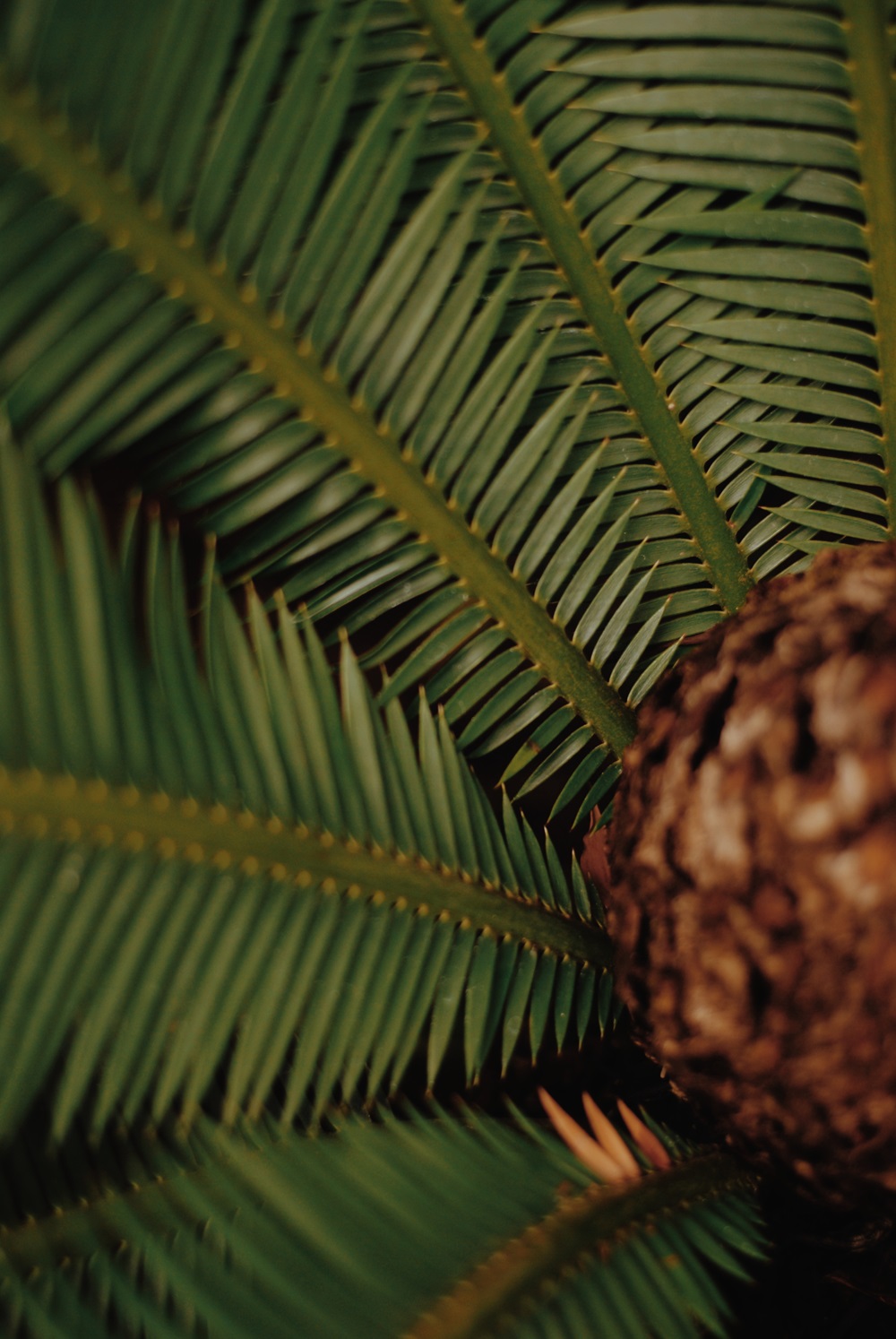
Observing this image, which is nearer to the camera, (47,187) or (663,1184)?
(47,187)

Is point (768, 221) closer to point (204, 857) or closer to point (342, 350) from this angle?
point (342, 350)

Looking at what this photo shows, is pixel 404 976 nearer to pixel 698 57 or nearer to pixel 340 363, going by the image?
pixel 340 363

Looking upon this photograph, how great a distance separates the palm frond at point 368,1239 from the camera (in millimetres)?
460

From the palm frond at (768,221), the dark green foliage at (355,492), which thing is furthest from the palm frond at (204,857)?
the palm frond at (768,221)

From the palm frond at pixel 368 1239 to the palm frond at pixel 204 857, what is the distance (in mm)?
54

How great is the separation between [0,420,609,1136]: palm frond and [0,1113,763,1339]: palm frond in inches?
2.1

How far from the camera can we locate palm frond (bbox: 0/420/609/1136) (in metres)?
0.52

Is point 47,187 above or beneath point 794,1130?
above

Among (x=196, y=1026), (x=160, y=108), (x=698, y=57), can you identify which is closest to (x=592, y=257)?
(x=698, y=57)

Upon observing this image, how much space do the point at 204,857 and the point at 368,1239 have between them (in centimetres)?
23

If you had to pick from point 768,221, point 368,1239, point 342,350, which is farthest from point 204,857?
point 768,221

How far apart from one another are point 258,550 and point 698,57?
16.0 inches

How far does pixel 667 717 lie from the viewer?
0.66 m

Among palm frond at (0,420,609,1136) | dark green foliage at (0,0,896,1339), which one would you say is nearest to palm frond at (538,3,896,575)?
dark green foliage at (0,0,896,1339)
